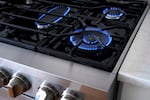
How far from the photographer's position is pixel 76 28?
710mm

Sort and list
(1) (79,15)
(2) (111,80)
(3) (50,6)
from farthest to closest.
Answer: (3) (50,6), (1) (79,15), (2) (111,80)

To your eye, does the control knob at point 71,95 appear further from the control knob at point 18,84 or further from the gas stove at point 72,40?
the control knob at point 18,84

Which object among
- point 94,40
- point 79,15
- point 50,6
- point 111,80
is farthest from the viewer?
point 50,6

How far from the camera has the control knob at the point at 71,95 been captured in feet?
1.82

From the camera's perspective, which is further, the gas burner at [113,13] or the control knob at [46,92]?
the gas burner at [113,13]

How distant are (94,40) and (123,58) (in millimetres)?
100

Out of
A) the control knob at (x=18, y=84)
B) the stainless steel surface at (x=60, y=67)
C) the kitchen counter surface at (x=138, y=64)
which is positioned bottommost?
the control knob at (x=18, y=84)

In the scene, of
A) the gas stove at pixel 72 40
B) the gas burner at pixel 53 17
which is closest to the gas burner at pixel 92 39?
the gas stove at pixel 72 40

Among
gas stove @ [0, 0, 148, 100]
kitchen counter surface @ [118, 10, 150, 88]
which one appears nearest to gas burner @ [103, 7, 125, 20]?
gas stove @ [0, 0, 148, 100]

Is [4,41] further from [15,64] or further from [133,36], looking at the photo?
[133,36]

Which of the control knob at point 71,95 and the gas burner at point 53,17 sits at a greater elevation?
the gas burner at point 53,17

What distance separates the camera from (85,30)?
0.70 m

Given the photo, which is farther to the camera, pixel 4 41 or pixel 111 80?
pixel 4 41

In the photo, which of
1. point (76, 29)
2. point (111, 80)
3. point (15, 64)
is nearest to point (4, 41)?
point (15, 64)
